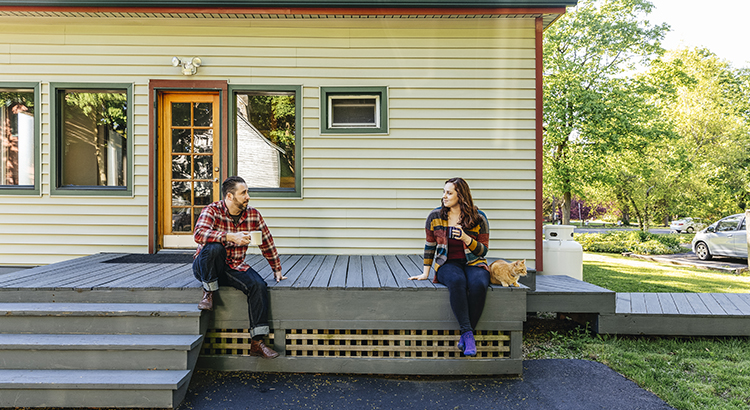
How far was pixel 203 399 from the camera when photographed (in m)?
2.62

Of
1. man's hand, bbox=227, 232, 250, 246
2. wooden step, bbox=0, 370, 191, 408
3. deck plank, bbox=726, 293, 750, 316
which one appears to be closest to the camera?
wooden step, bbox=0, 370, 191, 408

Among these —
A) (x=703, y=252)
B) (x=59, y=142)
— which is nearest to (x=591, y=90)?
(x=703, y=252)

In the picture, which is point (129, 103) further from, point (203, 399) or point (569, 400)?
point (569, 400)

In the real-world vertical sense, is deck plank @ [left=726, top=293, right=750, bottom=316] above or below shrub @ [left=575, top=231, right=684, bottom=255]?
above

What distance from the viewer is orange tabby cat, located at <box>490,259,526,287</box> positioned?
2916 millimetres

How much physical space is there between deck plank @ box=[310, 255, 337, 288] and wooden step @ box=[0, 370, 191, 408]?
111 cm

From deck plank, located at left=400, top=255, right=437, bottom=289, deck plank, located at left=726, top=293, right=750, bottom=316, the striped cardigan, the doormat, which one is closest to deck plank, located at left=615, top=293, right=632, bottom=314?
deck plank, located at left=726, top=293, right=750, bottom=316

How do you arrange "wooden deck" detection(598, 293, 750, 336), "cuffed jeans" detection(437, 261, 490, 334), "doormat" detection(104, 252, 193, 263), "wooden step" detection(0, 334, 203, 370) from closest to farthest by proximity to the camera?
"wooden step" detection(0, 334, 203, 370) < "cuffed jeans" detection(437, 261, 490, 334) < "wooden deck" detection(598, 293, 750, 336) < "doormat" detection(104, 252, 193, 263)

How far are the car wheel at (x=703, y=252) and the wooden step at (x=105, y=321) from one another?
1303 centimetres

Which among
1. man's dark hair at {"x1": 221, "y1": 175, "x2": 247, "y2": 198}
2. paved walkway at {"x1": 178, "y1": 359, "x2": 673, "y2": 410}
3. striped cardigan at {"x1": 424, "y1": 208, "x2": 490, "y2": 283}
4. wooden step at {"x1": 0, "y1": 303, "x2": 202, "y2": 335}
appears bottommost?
paved walkway at {"x1": 178, "y1": 359, "x2": 673, "y2": 410}

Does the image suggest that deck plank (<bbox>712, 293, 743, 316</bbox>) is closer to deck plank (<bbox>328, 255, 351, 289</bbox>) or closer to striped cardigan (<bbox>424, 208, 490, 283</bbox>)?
striped cardigan (<bbox>424, 208, 490, 283</bbox>)

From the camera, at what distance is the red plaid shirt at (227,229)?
2.73m

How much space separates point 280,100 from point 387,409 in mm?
3628

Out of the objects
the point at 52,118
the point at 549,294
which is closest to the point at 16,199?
the point at 52,118
